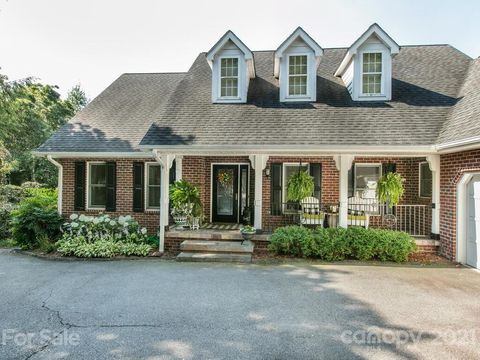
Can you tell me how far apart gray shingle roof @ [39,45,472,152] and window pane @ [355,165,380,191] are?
6.90 ft

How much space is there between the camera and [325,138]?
7.89 metres

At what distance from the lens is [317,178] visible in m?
9.95

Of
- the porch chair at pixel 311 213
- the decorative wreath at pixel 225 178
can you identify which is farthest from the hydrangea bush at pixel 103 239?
the porch chair at pixel 311 213

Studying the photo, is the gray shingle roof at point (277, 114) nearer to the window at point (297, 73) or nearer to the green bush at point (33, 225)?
the window at point (297, 73)

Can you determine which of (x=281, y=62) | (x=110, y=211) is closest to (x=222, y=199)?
(x=110, y=211)

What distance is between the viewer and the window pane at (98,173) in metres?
10.4

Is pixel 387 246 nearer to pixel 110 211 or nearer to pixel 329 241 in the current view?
pixel 329 241

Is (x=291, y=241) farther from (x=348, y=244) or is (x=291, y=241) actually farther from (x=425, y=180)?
(x=425, y=180)

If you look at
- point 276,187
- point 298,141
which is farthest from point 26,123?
point 298,141

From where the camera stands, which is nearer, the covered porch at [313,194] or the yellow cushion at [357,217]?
the covered porch at [313,194]

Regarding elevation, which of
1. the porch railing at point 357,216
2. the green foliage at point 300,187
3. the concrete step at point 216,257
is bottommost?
the concrete step at point 216,257

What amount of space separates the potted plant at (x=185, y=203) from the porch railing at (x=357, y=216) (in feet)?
8.80

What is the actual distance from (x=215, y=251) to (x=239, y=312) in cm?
336

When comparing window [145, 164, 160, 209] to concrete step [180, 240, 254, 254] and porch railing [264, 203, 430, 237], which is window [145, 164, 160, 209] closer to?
concrete step [180, 240, 254, 254]
